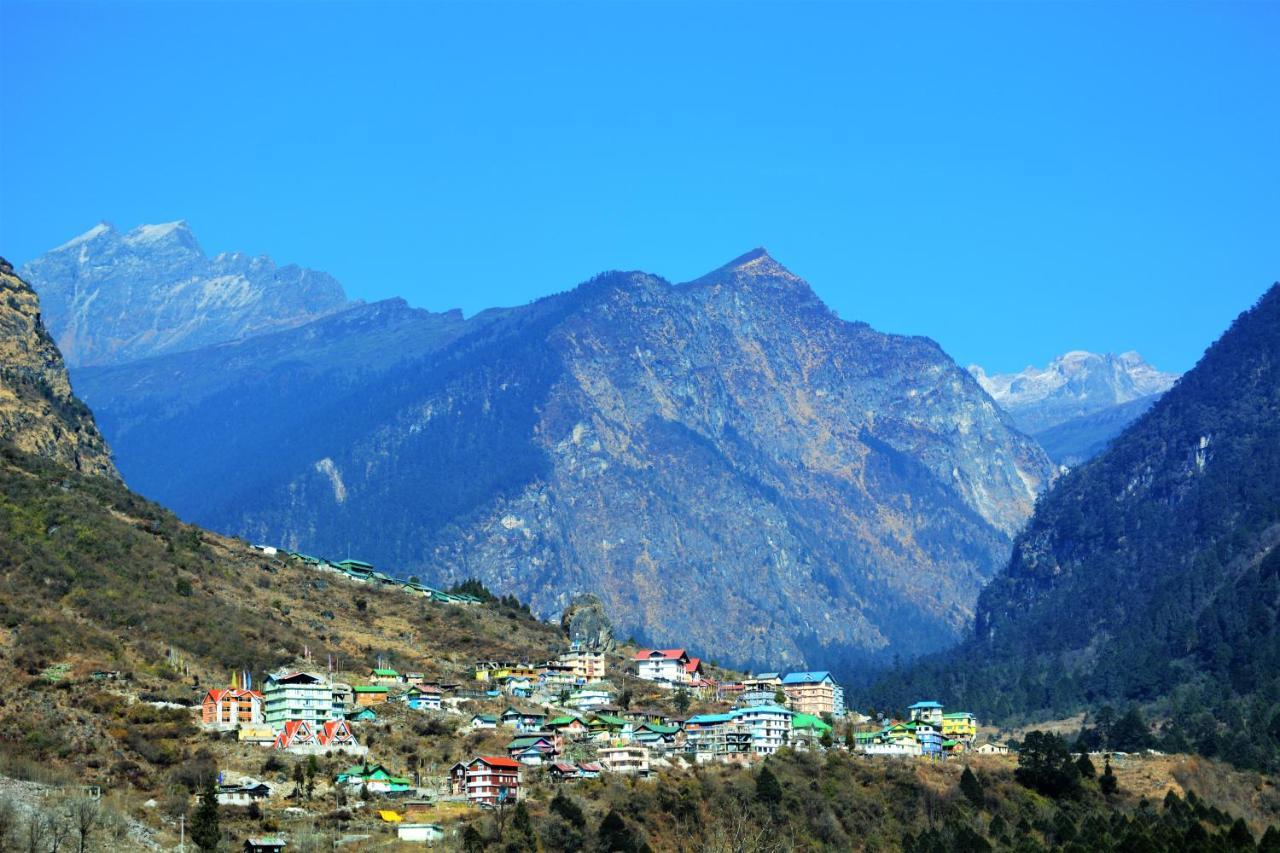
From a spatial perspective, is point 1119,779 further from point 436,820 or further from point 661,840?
point 436,820

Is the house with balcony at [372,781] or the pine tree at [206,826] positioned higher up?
the house with balcony at [372,781]

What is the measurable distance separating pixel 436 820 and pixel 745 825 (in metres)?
21.5

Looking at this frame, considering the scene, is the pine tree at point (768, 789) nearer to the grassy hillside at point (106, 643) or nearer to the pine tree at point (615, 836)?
the pine tree at point (615, 836)

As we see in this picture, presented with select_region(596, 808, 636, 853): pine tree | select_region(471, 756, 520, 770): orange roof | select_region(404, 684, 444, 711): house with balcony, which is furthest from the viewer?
select_region(404, 684, 444, 711): house with balcony

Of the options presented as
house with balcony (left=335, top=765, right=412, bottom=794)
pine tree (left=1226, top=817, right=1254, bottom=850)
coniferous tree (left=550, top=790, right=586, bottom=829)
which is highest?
house with balcony (left=335, top=765, right=412, bottom=794)

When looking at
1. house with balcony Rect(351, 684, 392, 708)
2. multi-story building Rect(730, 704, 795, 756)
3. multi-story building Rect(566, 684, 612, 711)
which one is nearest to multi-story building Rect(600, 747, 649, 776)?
multi-story building Rect(730, 704, 795, 756)

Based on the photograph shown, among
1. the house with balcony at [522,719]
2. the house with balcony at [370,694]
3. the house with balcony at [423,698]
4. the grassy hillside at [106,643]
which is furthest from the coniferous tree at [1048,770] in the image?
the grassy hillside at [106,643]

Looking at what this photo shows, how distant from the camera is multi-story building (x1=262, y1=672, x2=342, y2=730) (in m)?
159

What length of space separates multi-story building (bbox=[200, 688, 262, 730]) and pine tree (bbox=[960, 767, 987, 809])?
51662 mm

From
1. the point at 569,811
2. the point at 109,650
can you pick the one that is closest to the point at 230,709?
the point at 109,650

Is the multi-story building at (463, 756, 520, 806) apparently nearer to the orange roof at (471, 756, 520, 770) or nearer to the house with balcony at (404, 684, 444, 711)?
the orange roof at (471, 756, 520, 770)

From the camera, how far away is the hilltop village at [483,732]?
474 feet

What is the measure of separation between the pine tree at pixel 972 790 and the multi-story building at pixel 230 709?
2034 inches

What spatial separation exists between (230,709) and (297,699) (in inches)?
217
